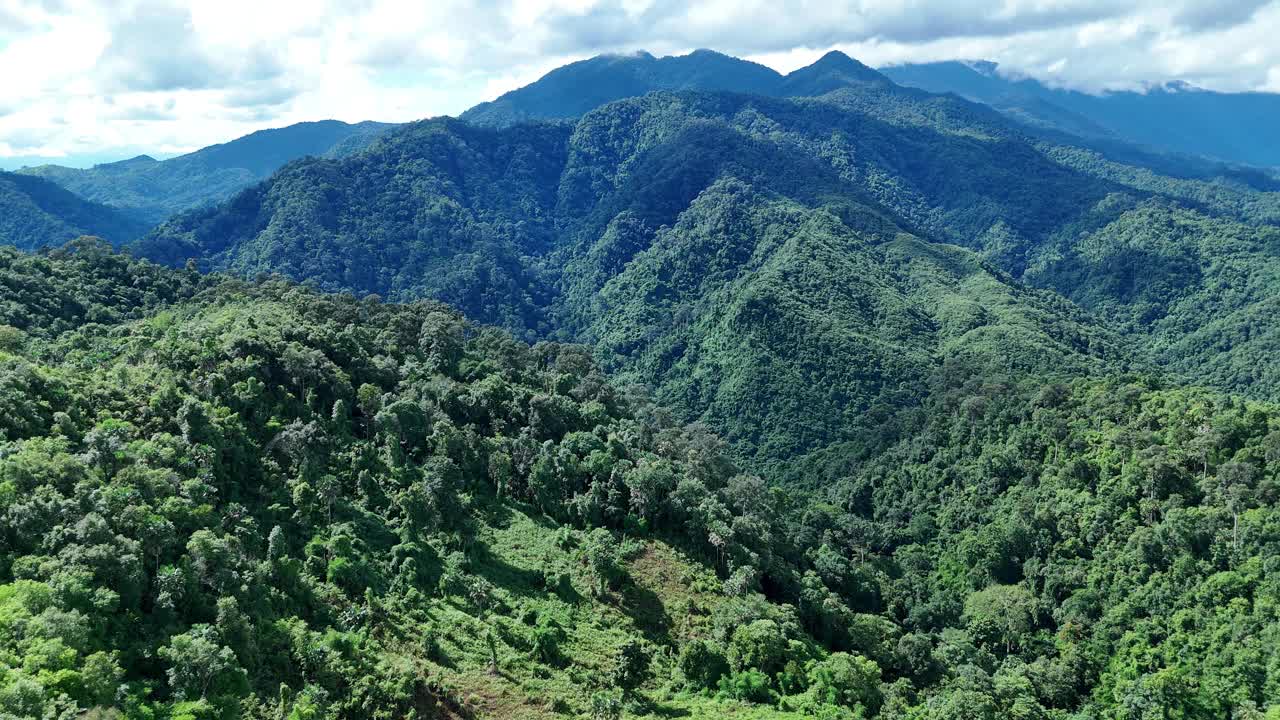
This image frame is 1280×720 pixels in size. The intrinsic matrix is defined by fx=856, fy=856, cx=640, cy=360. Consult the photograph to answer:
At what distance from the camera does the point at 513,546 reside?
58125 mm

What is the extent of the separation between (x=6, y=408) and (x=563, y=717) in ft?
112

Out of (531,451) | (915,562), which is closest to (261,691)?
(531,451)

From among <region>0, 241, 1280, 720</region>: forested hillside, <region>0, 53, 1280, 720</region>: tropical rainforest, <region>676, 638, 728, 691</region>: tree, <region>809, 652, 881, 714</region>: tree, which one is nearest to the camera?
<region>0, 241, 1280, 720</region>: forested hillside

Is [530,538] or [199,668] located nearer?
[199,668]

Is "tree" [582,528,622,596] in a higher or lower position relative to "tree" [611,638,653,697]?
higher

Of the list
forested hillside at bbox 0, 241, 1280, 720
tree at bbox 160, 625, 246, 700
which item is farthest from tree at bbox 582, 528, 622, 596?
tree at bbox 160, 625, 246, 700

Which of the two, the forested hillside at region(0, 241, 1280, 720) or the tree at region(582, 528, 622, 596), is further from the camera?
the tree at region(582, 528, 622, 596)

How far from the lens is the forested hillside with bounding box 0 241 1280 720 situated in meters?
37.8

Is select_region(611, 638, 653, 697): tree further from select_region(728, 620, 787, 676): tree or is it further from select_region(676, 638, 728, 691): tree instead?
select_region(728, 620, 787, 676): tree

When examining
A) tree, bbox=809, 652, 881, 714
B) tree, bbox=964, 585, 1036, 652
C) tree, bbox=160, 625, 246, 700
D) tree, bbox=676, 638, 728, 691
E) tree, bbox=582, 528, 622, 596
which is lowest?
tree, bbox=964, 585, 1036, 652

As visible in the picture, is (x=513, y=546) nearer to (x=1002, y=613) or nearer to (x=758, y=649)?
(x=758, y=649)

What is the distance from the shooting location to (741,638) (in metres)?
49.3

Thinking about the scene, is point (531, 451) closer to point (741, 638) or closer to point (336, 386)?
point (336, 386)

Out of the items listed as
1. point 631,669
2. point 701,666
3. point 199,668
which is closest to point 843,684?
point 701,666
